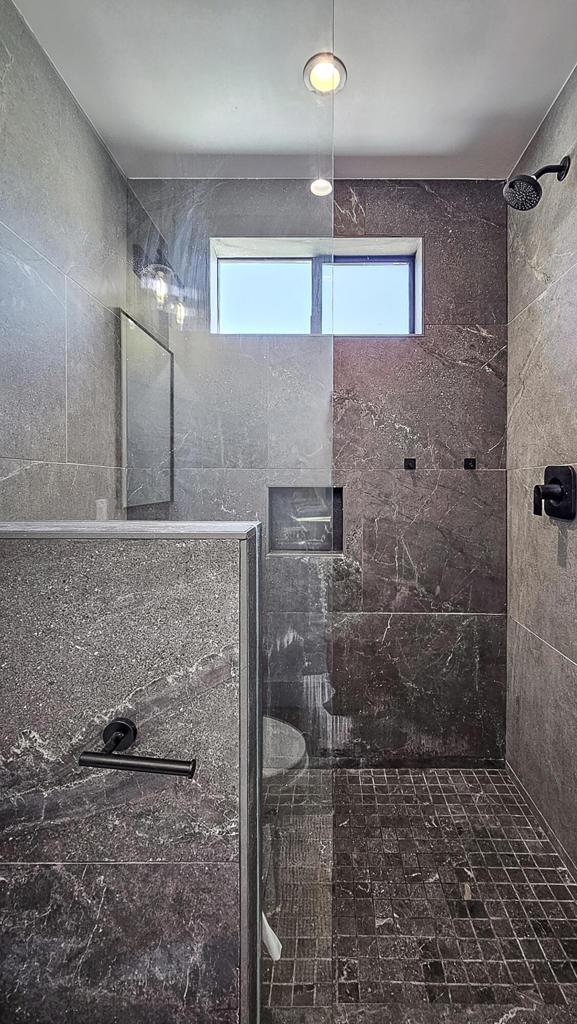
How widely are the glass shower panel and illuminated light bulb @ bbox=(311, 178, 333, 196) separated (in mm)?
14

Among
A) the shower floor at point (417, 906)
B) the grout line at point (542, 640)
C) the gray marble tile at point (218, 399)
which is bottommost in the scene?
the shower floor at point (417, 906)

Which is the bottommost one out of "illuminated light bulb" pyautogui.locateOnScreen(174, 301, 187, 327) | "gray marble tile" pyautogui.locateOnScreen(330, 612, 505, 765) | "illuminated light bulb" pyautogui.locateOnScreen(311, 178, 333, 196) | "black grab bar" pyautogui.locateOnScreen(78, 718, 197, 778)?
"gray marble tile" pyautogui.locateOnScreen(330, 612, 505, 765)

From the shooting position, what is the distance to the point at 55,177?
41.8 inches

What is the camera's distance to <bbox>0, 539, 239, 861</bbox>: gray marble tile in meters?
0.86

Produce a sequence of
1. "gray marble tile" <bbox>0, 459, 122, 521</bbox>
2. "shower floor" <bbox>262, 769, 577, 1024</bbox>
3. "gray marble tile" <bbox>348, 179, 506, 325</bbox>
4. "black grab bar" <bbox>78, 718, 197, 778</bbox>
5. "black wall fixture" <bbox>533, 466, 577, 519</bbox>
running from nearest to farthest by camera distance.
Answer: "black grab bar" <bbox>78, 718, 197, 778</bbox>
"gray marble tile" <bbox>0, 459, 122, 521</bbox>
"shower floor" <bbox>262, 769, 577, 1024</bbox>
"black wall fixture" <bbox>533, 466, 577, 519</bbox>
"gray marble tile" <bbox>348, 179, 506, 325</bbox>

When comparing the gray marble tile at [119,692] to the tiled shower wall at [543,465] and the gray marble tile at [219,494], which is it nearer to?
the gray marble tile at [219,494]

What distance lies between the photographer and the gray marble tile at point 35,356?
3.47ft

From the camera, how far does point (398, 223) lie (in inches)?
93.4

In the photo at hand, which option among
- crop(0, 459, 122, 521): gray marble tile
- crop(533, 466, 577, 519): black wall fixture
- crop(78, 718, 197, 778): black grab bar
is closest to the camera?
crop(78, 718, 197, 778): black grab bar

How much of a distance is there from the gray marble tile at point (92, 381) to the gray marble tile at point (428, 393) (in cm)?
144

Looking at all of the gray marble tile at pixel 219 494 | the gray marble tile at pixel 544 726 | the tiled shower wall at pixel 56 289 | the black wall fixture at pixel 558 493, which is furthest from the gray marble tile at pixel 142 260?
the gray marble tile at pixel 544 726

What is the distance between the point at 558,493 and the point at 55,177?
62.3 inches

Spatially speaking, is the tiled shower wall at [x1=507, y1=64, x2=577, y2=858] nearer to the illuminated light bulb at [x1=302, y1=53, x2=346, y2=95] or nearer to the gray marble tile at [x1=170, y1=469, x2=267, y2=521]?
the illuminated light bulb at [x1=302, y1=53, x2=346, y2=95]

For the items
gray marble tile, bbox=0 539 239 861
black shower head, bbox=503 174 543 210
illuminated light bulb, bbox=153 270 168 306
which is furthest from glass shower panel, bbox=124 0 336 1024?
black shower head, bbox=503 174 543 210
